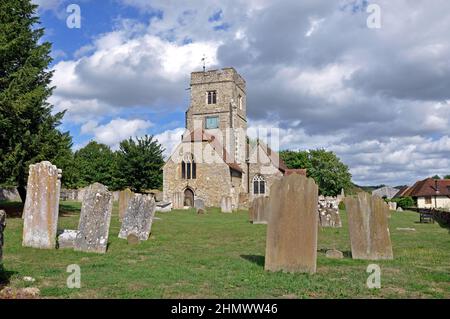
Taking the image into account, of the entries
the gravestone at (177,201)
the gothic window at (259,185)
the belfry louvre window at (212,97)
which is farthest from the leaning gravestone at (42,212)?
the belfry louvre window at (212,97)

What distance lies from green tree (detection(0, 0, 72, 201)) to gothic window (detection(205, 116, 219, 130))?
28.6 m

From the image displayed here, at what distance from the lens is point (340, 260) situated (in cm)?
891

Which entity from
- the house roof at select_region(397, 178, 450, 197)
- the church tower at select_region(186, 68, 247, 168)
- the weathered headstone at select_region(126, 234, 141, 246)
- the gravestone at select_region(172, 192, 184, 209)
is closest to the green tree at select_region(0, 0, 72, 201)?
the weathered headstone at select_region(126, 234, 141, 246)

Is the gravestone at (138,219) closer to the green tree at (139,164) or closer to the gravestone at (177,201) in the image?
the gravestone at (177,201)

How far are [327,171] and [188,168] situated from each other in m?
26.9

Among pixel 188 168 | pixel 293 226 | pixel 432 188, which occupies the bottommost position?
pixel 293 226

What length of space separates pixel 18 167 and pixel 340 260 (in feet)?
51.0

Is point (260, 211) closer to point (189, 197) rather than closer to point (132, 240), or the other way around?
point (132, 240)

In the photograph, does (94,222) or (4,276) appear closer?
(4,276)

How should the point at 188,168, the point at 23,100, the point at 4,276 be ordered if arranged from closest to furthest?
the point at 4,276 < the point at 23,100 < the point at 188,168

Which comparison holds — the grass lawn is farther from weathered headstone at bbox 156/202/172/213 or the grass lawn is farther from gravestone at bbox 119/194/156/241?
weathered headstone at bbox 156/202/172/213

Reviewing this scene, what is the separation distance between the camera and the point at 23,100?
18281 mm

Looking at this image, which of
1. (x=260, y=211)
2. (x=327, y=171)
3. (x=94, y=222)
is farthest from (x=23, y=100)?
(x=327, y=171)
